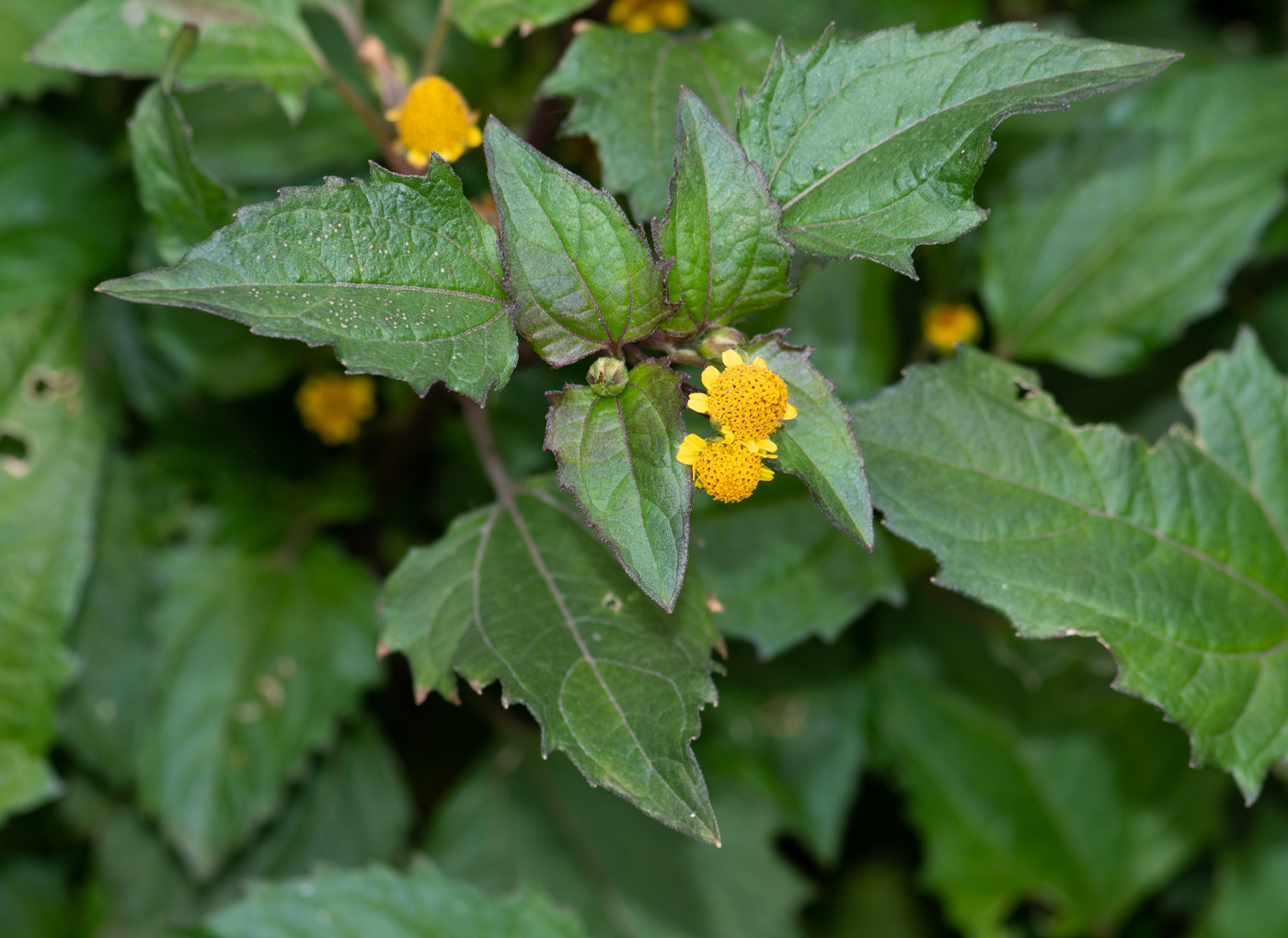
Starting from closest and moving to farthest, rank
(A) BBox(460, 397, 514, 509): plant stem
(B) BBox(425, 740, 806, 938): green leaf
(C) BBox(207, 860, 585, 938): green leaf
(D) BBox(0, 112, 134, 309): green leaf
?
(A) BBox(460, 397, 514, 509): plant stem → (C) BBox(207, 860, 585, 938): green leaf → (D) BBox(0, 112, 134, 309): green leaf → (B) BBox(425, 740, 806, 938): green leaf

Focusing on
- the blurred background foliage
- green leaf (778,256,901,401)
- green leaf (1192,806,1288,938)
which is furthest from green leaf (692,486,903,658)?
green leaf (1192,806,1288,938)

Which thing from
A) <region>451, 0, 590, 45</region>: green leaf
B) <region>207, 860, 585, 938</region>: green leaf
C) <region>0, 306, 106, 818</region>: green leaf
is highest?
<region>451, 0, 590, 45</region>: green leaf

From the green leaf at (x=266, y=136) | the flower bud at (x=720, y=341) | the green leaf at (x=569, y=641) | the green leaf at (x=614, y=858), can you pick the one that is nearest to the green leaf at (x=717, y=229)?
the flower bud at (x=720, y=341)

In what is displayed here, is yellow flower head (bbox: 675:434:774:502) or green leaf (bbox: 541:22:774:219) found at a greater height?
green leaf (bbox: 541:22:774:219)

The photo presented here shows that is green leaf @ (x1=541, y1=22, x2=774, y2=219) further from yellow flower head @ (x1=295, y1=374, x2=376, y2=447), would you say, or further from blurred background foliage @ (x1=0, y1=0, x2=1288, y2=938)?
yellow flower head @ (x1=295, y1=374, x2=376, y2=447)

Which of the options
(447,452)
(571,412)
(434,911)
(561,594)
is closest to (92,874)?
(434,911)

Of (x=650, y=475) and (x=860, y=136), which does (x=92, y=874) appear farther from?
(x=860, y=136)

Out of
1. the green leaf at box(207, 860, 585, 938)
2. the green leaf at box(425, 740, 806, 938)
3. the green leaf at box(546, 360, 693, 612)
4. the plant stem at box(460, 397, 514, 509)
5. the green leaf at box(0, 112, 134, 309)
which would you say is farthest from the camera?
the green leaf at box(425, 740, 806, 938)
